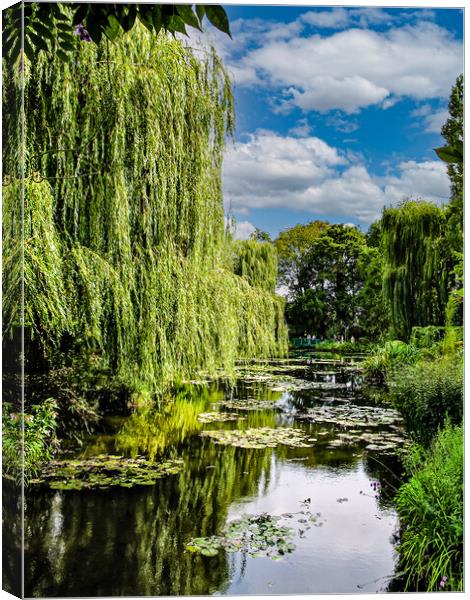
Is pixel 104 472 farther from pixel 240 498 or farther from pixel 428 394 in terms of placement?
pixel 428 394

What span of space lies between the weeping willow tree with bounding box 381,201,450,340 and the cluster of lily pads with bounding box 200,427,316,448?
1002 millimetres

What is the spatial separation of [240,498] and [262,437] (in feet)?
1.60

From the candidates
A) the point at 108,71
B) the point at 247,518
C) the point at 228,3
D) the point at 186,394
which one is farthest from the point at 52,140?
the point at 247,518

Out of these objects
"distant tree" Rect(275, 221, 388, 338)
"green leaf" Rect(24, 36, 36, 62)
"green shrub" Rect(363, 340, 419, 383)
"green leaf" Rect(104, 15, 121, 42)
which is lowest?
"green shrub" Rect(363, 340, 419, 383)

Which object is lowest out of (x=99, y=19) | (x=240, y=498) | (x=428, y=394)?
(x=240, y=498)

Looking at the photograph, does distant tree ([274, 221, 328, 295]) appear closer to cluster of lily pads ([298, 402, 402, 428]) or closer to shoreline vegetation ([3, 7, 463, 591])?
shoreline vegetation ([3, 7, 463, 591])

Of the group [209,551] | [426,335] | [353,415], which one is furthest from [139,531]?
[426,335]

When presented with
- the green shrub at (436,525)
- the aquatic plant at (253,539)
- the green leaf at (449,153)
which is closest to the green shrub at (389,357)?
the green shrub at (436,525)

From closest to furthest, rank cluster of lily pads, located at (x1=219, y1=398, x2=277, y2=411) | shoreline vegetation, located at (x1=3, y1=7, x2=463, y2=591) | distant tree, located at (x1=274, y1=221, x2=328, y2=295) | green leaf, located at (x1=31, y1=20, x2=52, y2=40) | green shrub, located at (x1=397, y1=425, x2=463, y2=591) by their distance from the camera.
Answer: green leaf, located at (x1=31, y1=20, x2=52, y2=40) → green shrub, located at (x1=397, y1=425, x2=463, y2=591) → shoreline vegetation, located at (x1=3, y1=7, x2=463, y2=591) → distant tree, located at (x1=274, y1=221, x2=328, y2=295) → cluster of lily pads, located at (x1=219, y1=398, x2=277, y2=411)

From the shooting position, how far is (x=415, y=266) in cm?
352

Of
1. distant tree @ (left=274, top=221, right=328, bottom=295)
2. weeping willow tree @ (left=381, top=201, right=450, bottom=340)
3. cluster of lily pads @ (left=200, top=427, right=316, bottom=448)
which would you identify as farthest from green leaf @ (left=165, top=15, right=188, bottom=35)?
cluster of lily pads @ (left=200, top=427, right=316, bottom=448)

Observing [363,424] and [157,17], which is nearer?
[157,17]

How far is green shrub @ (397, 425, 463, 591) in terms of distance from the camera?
249cm

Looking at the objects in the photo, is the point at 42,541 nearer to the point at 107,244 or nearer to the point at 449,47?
the point at 107,244
